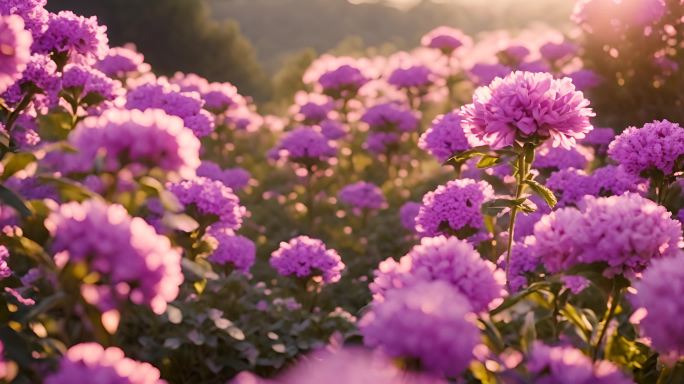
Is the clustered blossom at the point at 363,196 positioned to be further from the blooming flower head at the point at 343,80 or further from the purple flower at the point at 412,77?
the purple flower at the point at 412,77

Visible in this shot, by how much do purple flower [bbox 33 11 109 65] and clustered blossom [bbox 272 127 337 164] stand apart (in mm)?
3342

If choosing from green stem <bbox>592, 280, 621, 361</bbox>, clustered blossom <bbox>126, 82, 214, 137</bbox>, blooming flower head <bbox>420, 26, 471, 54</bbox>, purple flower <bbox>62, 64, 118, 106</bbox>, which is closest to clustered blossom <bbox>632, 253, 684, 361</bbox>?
green stem <bbox>592, 280, 621, 361</bbox>

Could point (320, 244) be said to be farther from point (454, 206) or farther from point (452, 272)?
point (452, 272)

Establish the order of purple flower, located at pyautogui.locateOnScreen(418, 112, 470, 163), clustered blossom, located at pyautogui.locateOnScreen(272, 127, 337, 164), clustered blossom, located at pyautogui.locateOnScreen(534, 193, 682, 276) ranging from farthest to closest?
clustered blossom, located at pyautogui.locateOnScreen(272, 127, 337, 164), purple flower, located at pyautogui.locateOnScreen(418, 112, 470, 163), clustered blossom, located at pyautogui.locateOnScreen(534, 193, 682, 276)

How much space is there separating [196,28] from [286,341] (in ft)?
61.3

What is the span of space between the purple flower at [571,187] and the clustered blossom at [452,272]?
2.14 m

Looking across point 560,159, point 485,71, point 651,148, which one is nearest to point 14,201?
point 651,148

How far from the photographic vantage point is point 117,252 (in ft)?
5.51

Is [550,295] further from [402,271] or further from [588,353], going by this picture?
[402,271]

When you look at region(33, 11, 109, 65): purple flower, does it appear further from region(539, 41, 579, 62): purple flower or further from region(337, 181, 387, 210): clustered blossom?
region(539, 41, 579, 62): purple flower

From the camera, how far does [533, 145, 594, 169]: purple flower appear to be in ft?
16.5

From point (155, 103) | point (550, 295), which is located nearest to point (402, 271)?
point (550, 295)

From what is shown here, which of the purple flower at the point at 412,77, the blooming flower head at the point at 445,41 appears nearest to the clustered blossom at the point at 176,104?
the purple flower at the point at 412,77

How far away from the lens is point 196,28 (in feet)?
70.2
